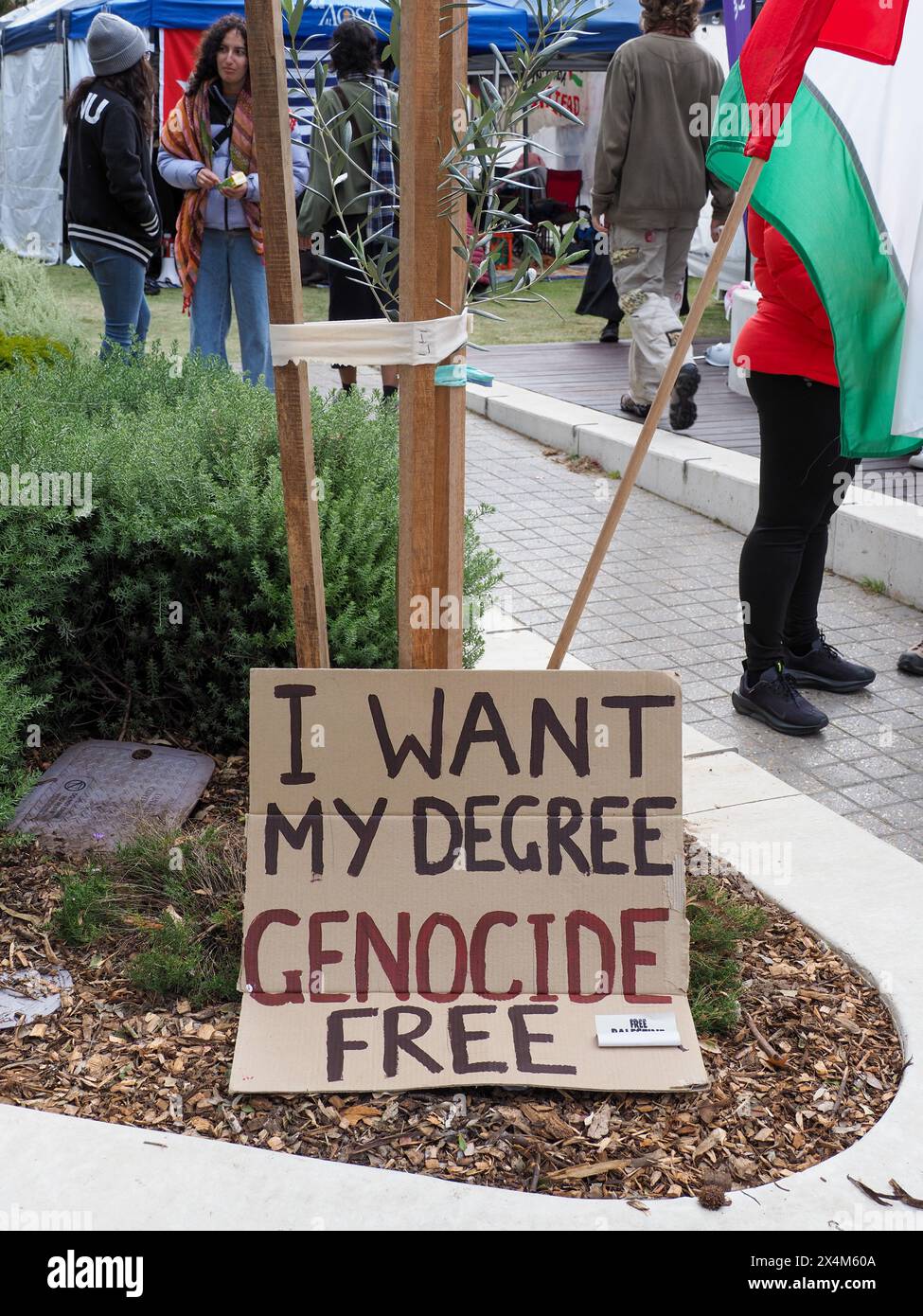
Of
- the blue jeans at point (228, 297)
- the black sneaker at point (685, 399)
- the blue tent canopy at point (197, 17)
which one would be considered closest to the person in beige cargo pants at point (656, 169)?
the black sneaker at point (685, 399)

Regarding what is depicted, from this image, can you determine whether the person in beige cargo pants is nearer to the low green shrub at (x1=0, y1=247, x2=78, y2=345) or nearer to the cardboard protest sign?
the low green shrub at (x1=0, y1=247, x2=78, y2=345)

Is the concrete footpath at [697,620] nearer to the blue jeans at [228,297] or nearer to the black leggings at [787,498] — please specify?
the black leggings at [787,498]

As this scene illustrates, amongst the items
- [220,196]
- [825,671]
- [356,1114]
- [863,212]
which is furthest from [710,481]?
[356,1114]

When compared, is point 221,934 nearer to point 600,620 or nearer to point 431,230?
point 431,230

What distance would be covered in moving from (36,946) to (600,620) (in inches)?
118

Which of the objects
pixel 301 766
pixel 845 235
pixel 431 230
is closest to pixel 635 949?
pixel 301 766

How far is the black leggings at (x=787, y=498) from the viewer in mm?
3793

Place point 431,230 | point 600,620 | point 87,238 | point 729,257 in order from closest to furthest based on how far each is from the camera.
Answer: point 431,230
point 600,620
point 87,238
point 729,257

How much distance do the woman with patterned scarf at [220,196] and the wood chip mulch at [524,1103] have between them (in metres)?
4.44

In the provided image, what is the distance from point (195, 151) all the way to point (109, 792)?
184 inches

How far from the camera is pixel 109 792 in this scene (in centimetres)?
319

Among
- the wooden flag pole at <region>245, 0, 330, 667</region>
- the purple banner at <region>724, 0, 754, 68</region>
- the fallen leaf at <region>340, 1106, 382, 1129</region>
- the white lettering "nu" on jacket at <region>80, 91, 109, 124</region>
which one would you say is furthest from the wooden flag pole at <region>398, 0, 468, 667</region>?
the purple banner at <region>724, 0, 754, 68</region>

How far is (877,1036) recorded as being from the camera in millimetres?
2516

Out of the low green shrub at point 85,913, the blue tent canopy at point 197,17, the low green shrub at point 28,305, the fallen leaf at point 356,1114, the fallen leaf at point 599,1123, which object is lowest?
the fallen leaf at point 599,1123
